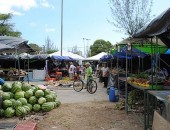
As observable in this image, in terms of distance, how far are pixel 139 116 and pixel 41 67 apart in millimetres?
28886

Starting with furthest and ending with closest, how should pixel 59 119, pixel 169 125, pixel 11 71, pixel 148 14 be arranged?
1. pixel 11 71
2. pixel 148 14
3. pixel 59 119
4. pixel 169 125

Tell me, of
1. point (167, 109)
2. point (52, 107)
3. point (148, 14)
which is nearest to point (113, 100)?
point (52, 107)

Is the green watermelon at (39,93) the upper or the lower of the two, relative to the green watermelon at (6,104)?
upper

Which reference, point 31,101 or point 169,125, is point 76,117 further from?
point 169,125

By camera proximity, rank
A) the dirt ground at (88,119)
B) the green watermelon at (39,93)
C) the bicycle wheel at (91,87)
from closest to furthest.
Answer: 1. the dirt ground at (88,119)
2. the green watermelon at (39,93)
3. the bicycle wheel at (91,87)

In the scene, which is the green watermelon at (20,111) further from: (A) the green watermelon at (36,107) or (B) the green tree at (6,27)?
(B) the green tree at (6,27)

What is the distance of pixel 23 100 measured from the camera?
1068 centimetres

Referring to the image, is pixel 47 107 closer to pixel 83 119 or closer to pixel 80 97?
pixel 83 119

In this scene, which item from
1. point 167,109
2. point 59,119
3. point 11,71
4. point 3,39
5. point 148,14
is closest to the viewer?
point 167,109

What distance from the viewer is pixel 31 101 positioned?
1103cm

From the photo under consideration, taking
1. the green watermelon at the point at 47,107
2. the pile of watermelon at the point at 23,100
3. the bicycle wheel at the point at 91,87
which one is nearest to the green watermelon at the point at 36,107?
the pile of watermelon at the point at 23,100

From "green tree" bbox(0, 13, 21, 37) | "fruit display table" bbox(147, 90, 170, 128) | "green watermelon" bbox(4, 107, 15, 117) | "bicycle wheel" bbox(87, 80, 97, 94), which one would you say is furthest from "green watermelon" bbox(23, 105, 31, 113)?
"green tree" bbox(0, 13, 21, 37)

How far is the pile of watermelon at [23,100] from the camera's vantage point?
10195 mm

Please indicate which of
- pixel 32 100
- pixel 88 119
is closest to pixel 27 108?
pixel 32 100
